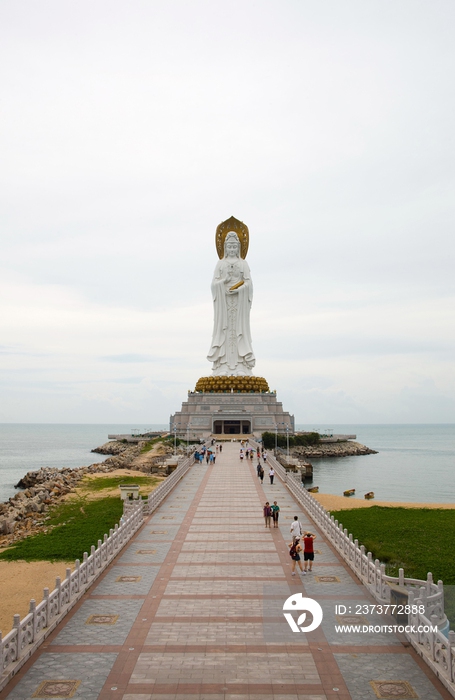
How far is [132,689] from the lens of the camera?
712cm

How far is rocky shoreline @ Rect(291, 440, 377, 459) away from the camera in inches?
2149

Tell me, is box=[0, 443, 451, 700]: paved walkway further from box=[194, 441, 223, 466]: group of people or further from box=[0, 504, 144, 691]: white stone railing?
box=[194, 441, 223, 466]: group of people

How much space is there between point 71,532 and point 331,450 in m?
44.1

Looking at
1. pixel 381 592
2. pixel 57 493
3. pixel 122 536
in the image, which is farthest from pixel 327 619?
pixel 57 493

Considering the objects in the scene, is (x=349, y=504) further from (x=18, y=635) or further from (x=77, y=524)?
(x=18, y=635)

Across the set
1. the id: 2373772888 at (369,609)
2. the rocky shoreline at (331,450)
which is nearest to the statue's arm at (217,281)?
the rocky shoreline at (331,450)

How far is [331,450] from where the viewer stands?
58.8m

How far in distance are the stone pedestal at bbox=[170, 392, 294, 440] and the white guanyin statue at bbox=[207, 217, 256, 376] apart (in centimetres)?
385

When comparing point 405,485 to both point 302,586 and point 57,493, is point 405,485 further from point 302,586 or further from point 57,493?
Answer: point 302,586

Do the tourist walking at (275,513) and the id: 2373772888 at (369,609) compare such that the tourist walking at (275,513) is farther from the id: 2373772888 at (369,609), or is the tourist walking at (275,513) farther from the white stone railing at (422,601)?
the id: 2373772888 at (369,609)

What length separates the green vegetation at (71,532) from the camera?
14828 mm

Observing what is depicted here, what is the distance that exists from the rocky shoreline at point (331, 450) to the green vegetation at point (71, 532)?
3066 centimetres

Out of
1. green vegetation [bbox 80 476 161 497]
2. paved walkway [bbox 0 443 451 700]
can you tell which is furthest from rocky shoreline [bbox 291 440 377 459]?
paved walkway [bbox 0 443 451 700]

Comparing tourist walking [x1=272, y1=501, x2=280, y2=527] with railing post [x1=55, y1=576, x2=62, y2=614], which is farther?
tourist walking [x1=272, y1=501, x2=280, y2=527]
